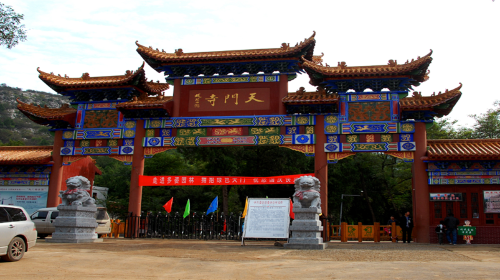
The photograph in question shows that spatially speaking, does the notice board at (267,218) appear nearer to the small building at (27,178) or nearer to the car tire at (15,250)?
the car tire at (15,250)

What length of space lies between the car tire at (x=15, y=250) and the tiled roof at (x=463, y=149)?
13281mm

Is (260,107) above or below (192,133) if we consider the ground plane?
above

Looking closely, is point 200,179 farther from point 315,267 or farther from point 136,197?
point 315,267

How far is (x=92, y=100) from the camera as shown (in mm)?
18969

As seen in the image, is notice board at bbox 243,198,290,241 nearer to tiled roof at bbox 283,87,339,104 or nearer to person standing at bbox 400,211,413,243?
tiled roof at bbox 283,87,339,104

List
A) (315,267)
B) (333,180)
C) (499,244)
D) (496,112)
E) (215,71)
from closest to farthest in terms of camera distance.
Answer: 1. (315,267)
2. (499,244)
3. (215,71)
4. (333,180)
5. (496,112)

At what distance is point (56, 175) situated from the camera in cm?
1852

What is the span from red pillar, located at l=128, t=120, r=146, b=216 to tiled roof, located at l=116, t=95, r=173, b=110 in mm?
912

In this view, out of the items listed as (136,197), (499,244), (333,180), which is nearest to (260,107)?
(136,197)

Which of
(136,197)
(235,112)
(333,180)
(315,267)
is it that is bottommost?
(315,267)

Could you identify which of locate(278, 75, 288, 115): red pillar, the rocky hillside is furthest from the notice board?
the rocky hillside

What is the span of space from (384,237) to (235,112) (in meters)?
8.56

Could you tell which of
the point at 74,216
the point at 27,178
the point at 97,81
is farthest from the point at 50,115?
the point at 74,216

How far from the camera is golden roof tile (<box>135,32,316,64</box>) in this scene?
55.6 ft
